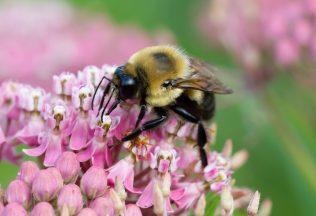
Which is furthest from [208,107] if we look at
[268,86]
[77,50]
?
[77,50]

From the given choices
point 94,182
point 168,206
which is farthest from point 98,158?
point 168,206

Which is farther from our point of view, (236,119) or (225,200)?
(236,119)

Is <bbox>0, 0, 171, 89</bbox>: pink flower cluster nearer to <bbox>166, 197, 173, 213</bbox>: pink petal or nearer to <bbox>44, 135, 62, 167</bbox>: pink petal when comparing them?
<bbox>44, 135, 62, 167</bbox>: pink petal

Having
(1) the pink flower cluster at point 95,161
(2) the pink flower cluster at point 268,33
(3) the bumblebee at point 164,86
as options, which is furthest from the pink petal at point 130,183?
(2) the pink flower cluster at point 268,33

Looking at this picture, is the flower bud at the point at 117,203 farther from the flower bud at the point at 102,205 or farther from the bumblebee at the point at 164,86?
the bumblebee at the point at 164,86

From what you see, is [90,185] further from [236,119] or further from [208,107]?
[236,119]

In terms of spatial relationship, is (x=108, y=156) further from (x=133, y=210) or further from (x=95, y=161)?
(x=133, y=210)

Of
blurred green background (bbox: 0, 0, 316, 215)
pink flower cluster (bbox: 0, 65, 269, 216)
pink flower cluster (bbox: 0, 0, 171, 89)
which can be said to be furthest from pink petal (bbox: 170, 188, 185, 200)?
pink flower cluster (bbox: 0, 0, 171, 89)
